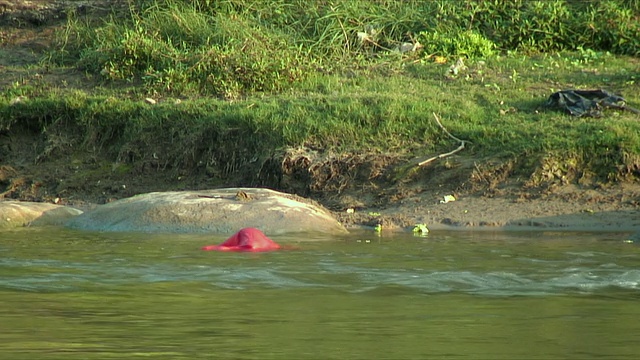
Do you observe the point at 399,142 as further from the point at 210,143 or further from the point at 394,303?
the point at 394,303

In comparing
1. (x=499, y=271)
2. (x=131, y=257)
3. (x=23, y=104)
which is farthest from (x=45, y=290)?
(x=23, y=104)

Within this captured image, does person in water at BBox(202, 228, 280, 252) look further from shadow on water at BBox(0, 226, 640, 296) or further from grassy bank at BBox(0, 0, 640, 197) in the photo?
grassy bank at BBox(0, 0, 640, 197)

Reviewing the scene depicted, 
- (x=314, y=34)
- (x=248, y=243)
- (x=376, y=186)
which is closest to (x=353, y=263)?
(x=248, y=243)

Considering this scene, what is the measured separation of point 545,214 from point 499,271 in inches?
97.9

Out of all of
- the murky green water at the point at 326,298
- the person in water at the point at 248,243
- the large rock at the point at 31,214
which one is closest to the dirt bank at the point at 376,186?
the murky green water at the point at 326,298

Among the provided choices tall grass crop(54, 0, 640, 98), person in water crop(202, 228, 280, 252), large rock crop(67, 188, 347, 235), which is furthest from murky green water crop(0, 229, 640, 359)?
tall grass crop(54, 0, 640, 98)

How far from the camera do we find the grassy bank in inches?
373

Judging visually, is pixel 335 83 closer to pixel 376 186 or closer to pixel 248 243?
pixel 376 186

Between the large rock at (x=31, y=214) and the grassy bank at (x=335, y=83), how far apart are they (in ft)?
5.03

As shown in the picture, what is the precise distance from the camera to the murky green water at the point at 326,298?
421cm

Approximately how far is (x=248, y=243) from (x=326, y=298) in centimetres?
184

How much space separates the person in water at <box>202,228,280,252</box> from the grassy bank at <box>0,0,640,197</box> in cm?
234

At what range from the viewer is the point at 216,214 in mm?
8273

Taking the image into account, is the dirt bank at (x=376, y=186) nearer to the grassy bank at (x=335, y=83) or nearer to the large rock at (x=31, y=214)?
the grassy bank at (x=335, y=83)
